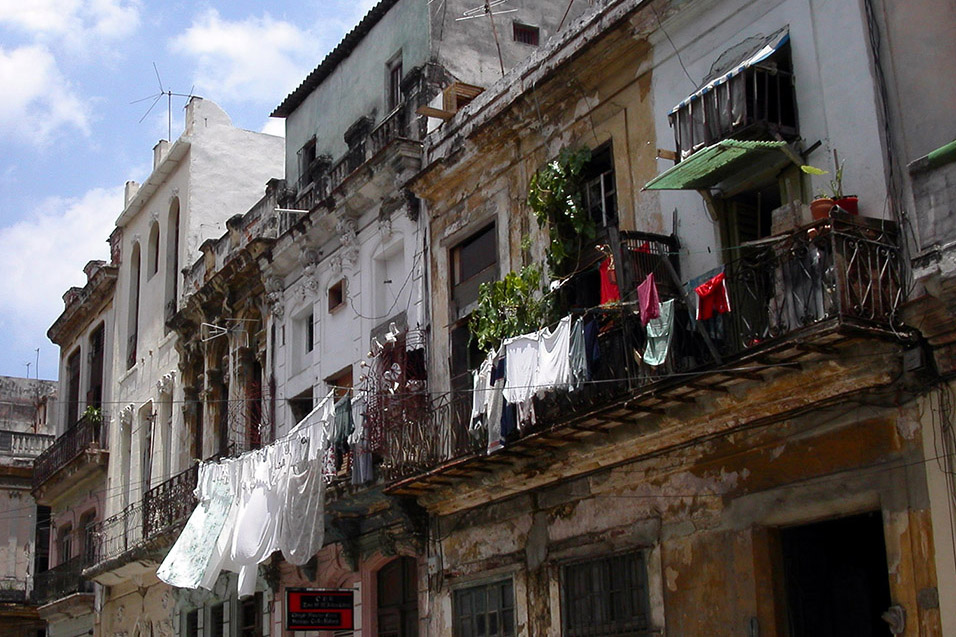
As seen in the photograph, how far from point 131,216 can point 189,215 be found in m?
4.52

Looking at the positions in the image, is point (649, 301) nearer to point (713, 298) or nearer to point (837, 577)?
point (713, 298)

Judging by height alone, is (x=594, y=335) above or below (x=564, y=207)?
below

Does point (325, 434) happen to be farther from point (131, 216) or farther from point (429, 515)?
point (131, 216)

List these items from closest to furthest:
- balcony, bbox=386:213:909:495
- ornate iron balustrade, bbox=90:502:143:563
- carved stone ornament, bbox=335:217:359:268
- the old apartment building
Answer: balcony, bbox=386:213:909:495, the old apartment building, carved stone ornament, bbox=335:217:359:268, ornate iron balustrade, bbox=90:502:143:563

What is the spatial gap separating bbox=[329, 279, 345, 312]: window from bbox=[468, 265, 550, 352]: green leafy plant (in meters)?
4.67

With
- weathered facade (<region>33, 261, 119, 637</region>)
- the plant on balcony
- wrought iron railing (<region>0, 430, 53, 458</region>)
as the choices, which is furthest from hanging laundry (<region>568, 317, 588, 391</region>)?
wrought iron railing (<region>0, 430, 53, 458</region>)

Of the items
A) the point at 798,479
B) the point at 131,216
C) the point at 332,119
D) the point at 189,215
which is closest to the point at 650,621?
the point at 798,479

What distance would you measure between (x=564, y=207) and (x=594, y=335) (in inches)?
92.0

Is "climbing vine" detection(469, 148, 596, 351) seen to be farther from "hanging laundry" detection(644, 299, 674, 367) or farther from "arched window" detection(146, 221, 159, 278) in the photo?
"arched window" detection(146, 221, 159, 278)

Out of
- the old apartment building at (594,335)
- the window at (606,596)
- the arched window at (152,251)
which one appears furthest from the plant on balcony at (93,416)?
the window at (606,596)

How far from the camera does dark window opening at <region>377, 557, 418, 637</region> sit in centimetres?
1717

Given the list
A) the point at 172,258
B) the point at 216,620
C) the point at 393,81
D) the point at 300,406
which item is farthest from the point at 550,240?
the point at 172,258

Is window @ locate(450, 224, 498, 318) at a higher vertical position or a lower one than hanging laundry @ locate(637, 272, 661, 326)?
higher

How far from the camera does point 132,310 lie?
97.4 feet
